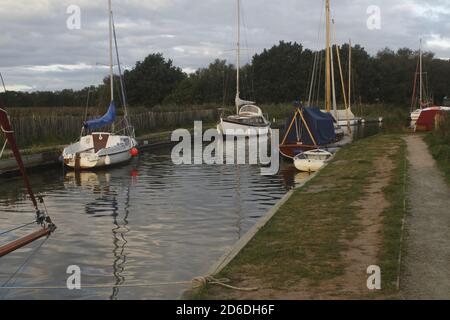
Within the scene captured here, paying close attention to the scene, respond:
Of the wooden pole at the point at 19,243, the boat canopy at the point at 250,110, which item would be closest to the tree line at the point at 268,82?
the boat canopy at the point at 250,110

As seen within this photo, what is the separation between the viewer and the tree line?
305ft

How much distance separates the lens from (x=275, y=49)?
109 m

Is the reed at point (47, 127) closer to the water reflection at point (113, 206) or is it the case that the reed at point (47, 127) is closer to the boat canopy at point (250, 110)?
the water reflection at point (113, 206)

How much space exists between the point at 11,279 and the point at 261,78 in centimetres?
9637

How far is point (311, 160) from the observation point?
93.5 ft

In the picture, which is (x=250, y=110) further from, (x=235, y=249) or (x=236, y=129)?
(x=235, y=249)

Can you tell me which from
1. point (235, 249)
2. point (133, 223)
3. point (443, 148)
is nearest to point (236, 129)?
point (443, 148)

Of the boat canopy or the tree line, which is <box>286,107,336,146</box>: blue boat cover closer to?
the boat canopy

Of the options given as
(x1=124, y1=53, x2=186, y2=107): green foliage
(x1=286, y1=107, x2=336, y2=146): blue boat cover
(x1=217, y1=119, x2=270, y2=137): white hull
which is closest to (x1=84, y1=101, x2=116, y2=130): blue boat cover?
(x1=286, y1=107, x2=336, y2=146): blue boat cover

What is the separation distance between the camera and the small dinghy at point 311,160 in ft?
92.9

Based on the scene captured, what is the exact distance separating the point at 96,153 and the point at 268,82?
7501 cm

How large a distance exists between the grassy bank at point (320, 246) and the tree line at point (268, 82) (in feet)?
225

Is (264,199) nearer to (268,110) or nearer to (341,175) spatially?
(341,175)

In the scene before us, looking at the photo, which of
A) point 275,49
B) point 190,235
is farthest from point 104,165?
point 275,49
